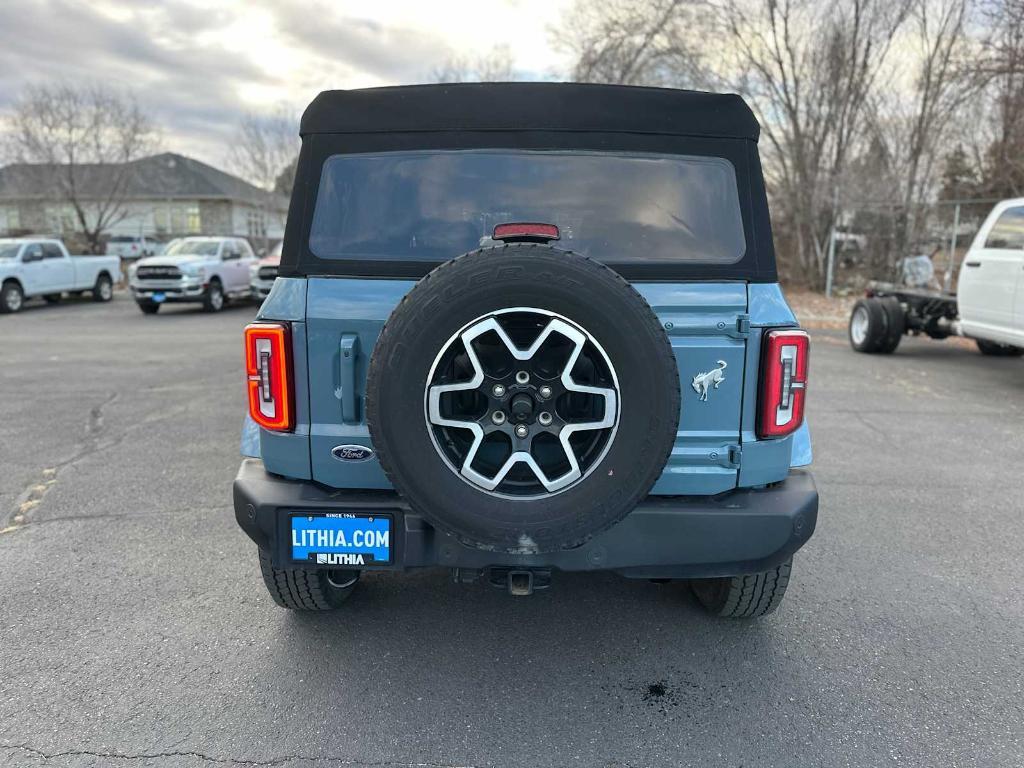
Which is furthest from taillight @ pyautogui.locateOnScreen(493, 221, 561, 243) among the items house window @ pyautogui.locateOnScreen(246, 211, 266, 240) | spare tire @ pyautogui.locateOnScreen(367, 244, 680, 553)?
house window @ pyautogui.locateOnScreen(246, 211, 266, 240)

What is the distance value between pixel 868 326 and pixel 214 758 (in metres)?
10.7

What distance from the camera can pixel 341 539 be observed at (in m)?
2.50

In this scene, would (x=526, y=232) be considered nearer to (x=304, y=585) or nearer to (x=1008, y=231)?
(x=304, y=585)

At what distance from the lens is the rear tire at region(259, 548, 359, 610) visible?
9.75ft

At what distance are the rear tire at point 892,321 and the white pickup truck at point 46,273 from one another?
18.6m

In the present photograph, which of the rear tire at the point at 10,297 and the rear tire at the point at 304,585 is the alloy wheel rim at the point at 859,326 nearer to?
the rear tire at the point at 304,585

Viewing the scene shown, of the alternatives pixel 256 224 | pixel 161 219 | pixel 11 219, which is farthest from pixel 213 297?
pixel 11 219

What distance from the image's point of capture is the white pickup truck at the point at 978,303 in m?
7.85

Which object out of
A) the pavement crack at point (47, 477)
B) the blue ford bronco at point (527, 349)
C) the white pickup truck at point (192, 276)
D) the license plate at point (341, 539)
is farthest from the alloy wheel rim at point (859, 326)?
the white pickup truck at point (192, 276)

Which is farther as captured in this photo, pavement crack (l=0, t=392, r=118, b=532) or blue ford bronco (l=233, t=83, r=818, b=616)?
pavement crack (l=0, t=392, r=118, b=532)

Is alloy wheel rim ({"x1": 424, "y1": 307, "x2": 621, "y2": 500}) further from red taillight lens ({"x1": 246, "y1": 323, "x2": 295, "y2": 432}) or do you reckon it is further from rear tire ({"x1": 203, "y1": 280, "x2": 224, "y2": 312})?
rear tire ({"x1": 203, "y1": 280, "x2": 224, "y2": 312})

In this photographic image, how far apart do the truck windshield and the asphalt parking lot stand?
1461 centimetres

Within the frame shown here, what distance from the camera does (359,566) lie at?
250 centimetres

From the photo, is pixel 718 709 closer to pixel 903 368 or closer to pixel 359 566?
pixel 359 566
